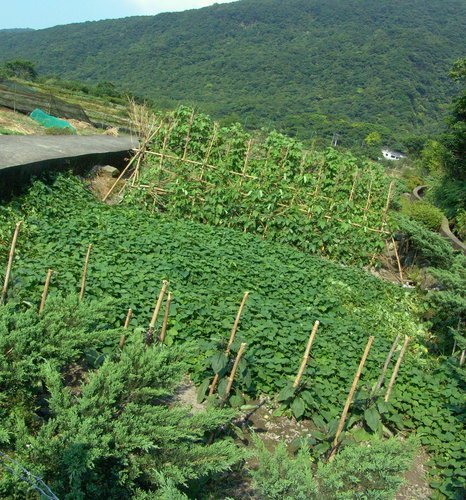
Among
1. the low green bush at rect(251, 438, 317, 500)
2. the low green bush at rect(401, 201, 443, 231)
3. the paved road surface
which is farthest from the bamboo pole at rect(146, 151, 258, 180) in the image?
the low green bush at rect(251, 438, 317, 500)

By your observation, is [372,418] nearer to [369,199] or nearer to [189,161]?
[369,199]

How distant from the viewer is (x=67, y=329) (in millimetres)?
4387

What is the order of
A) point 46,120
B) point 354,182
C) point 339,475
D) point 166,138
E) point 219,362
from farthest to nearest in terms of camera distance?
point 46,120 < point 166,138 < point 354,182 < point 219,362 < point 339,475

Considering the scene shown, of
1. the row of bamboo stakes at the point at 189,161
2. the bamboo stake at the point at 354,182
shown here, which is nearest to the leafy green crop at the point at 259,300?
the row of bamboo stakes at the point at 189,161

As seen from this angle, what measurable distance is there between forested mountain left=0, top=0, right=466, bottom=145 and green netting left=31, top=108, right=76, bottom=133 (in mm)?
46878

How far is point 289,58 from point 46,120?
353ft

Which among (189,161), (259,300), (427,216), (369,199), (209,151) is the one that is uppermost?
(209,151)

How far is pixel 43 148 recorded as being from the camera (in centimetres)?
1111

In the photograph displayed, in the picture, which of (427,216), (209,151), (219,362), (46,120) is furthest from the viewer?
(46,120)

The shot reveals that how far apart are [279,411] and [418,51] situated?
11767 centimetres

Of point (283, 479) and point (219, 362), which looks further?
point (219, 362)

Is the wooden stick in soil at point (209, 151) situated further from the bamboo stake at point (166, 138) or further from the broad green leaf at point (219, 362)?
the broad green leaf at point (219, 362)

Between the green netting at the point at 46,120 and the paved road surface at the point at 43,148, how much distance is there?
477 centimetres

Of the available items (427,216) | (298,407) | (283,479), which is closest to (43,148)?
(298,407)
